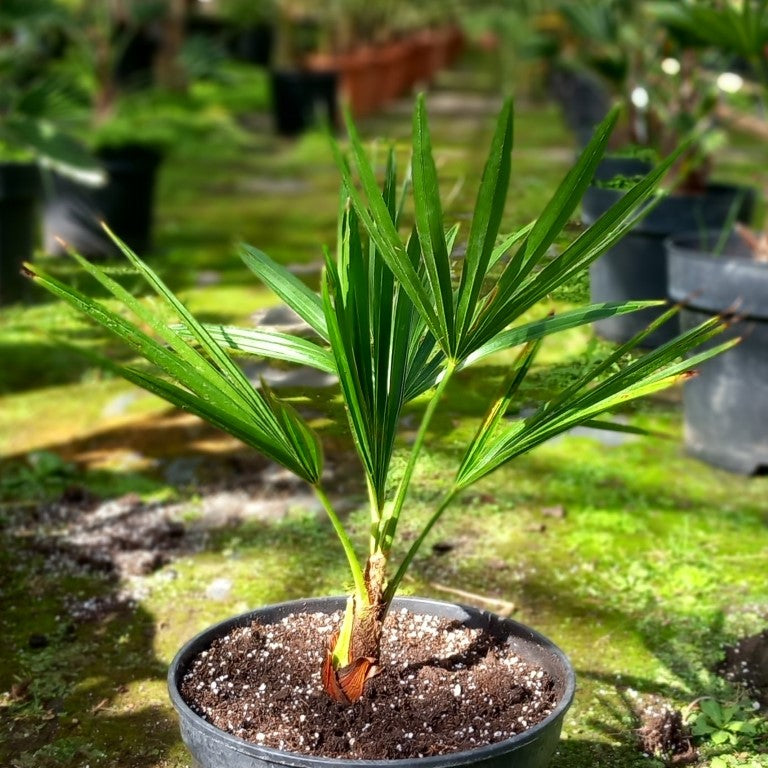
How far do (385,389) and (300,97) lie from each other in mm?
10136

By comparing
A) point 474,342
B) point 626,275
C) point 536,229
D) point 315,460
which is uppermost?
point 536,229

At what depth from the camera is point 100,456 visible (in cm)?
367

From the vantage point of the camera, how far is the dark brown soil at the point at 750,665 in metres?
2.34

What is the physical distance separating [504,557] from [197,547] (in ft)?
2.60

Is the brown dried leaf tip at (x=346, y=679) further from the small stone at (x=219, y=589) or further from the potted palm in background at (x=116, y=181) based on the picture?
the potted palm in background at (x=116, y=181)

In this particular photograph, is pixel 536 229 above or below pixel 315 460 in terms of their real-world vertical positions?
above

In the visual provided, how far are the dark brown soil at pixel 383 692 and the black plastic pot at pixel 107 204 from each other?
14.5 ft

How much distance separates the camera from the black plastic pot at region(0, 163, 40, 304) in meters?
5.25

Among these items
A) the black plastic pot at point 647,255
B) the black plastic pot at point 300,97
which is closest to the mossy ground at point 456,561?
the black plastic pot at point 647,255

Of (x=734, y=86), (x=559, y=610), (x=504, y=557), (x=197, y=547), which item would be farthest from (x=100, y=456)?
(x=734, y=86)

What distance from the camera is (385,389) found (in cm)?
173

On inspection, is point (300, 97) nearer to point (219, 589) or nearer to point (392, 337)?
point (219, 589)

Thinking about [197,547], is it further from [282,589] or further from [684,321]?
[684,321]

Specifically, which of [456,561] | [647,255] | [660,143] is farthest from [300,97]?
[456,561]
